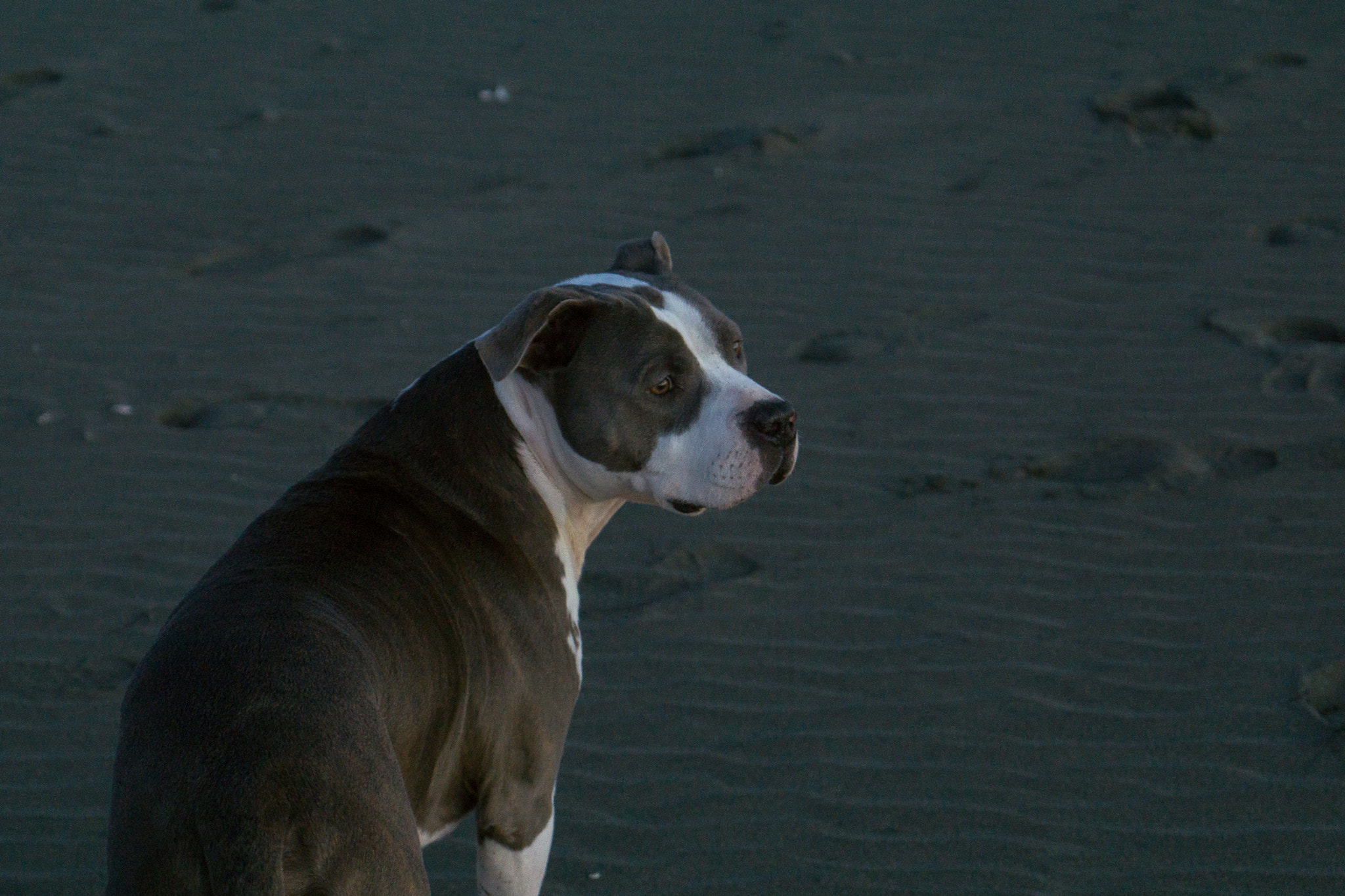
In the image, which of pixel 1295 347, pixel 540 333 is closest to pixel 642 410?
pixel 540 333

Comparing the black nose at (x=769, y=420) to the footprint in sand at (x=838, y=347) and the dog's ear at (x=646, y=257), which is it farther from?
the footprint in sand at (x=838, y=347)

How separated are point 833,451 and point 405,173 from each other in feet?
12.6

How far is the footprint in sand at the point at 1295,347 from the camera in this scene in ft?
21.6

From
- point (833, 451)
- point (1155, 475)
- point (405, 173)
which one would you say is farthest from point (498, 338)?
point (405, 173)

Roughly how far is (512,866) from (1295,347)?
15.9ft

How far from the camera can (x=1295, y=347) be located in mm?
6934

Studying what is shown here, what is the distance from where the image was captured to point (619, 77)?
33.0ft

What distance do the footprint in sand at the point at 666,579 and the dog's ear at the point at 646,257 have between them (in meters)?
1.51

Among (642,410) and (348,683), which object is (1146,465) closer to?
(642,410)

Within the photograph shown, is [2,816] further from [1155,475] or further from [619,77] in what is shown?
[619,77]

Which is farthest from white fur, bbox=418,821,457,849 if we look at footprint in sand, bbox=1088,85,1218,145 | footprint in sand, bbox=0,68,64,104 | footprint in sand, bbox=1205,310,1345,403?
footprint in sand, bbox=0,68,64,104

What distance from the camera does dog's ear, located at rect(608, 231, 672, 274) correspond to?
445cm

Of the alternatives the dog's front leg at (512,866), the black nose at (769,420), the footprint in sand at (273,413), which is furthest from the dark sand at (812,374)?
the black nose at (769,420)

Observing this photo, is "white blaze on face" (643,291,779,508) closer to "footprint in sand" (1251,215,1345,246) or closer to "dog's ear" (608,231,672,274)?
"dog's ear" (608,231,672,274)
